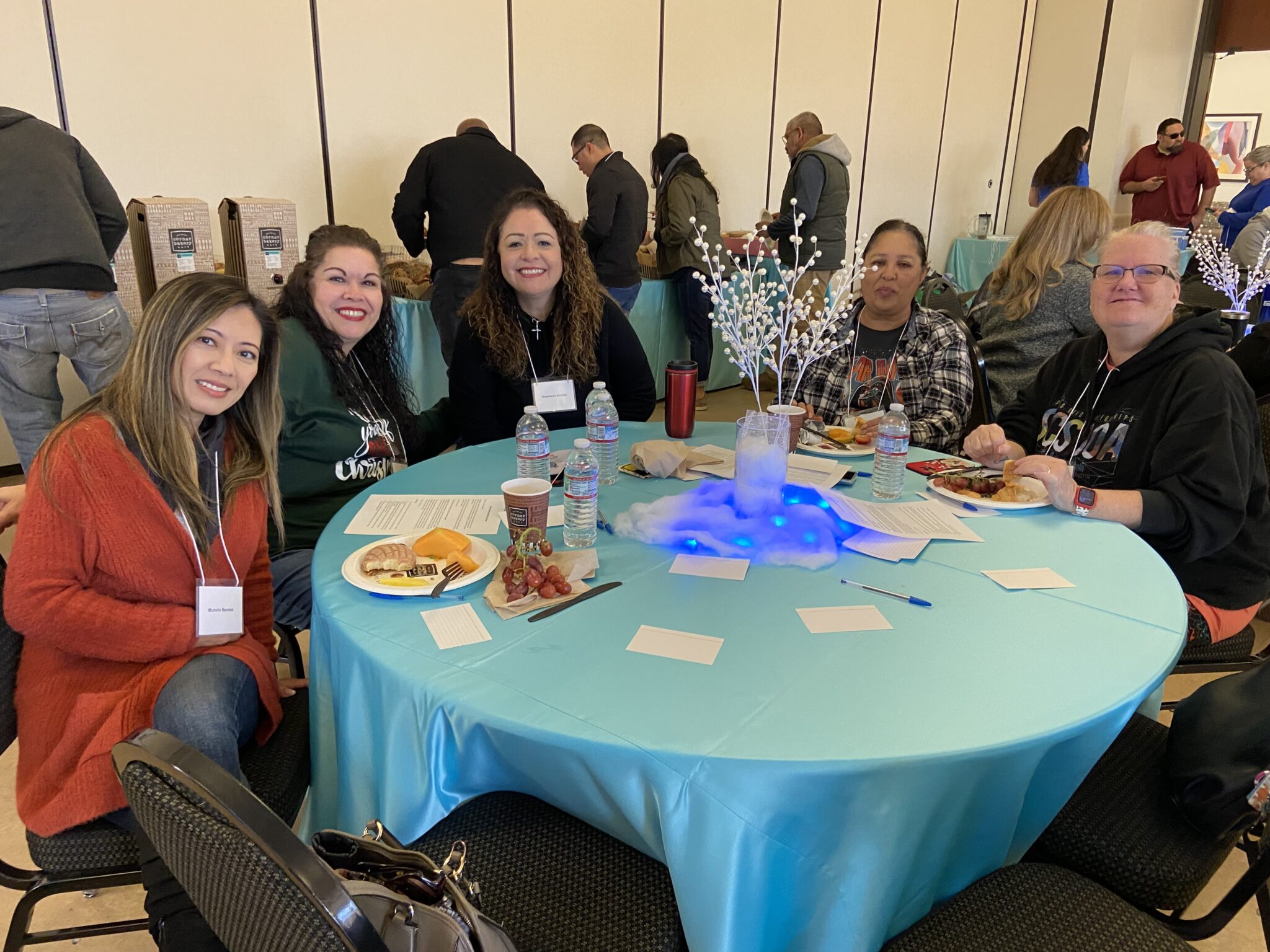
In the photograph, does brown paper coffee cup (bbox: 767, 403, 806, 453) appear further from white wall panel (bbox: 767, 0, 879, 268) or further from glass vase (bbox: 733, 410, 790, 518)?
white wall panel (bbox: 767, 0, 879, 268)

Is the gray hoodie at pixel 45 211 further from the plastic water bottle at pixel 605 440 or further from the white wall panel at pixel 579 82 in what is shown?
the white wall panel at pixel 579 82

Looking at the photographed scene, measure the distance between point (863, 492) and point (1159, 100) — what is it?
8.55 m

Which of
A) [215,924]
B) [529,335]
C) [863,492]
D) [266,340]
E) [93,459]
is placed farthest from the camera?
[529,335]

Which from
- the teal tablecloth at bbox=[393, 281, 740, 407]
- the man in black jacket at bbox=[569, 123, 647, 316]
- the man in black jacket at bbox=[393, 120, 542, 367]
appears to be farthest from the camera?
the man in black jacket at bbox=[569, 123, 647, 316]

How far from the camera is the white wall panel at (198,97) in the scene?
3.76m

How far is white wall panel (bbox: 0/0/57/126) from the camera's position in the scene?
3.51 metres

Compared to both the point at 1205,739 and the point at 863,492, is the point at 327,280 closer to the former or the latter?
the point at 863,492

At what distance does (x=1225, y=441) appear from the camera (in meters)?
1.66

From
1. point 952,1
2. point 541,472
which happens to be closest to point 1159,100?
point 952,1

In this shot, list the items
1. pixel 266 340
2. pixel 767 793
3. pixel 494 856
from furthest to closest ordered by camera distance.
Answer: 1. pixel 266 340
2. pixel 494 856
3. pixel 767 793

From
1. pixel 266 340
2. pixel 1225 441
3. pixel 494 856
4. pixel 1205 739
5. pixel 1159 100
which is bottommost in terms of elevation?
pixel 494 856

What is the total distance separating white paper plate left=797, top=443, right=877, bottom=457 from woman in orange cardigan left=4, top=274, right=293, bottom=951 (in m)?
1.28

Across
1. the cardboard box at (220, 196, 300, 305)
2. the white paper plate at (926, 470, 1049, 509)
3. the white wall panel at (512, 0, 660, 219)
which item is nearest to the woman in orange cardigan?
the white paper plate at (926, 470, 1049, 509)

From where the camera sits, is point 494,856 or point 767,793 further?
point 494,856
